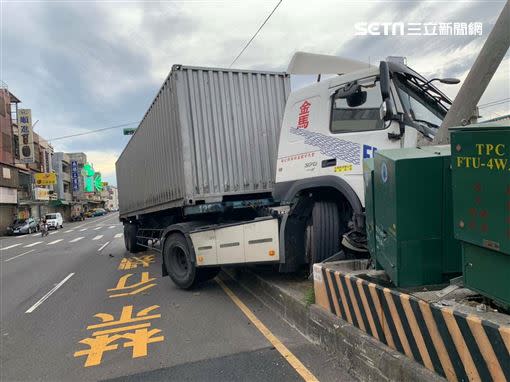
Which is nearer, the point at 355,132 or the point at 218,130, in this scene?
the point at 355,132

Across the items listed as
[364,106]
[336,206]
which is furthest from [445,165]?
[336,206]

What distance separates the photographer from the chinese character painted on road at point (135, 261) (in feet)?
40.1

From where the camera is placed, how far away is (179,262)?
8.21m

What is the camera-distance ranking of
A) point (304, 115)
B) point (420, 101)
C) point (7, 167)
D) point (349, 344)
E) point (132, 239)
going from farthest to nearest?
1. point (7, 167)
2. point (132, 239)
3. point (304, 115)
4. point (420, 101)
5. point (349, 344)

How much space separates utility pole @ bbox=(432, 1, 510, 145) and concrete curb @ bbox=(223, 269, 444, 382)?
2049 millimetres

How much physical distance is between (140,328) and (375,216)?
12.0ft

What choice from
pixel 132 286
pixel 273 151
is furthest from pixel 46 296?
pixel 273 151

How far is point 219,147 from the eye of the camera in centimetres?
757

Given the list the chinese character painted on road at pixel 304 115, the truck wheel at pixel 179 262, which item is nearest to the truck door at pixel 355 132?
the chinese character painted on road at pixel 304 115

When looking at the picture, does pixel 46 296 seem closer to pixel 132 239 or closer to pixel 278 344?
pixel 278 344

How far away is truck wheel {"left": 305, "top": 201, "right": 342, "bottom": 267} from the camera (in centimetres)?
563

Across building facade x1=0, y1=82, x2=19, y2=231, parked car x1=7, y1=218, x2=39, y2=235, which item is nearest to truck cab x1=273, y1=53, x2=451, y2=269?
parked car x1=7, y1=218, x2=39, y2=235

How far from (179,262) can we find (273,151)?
109 inches

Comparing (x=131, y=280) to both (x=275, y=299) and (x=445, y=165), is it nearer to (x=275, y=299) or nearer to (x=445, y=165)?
(x=275, y=299)
